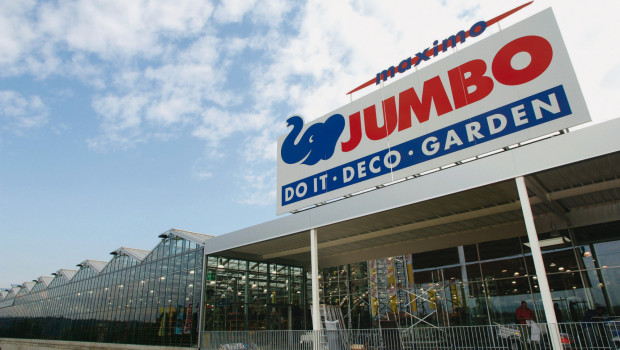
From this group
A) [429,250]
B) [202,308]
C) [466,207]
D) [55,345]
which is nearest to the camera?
[466,207]

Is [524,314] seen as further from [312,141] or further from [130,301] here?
[130,301]

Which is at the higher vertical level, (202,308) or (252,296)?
(252,296)

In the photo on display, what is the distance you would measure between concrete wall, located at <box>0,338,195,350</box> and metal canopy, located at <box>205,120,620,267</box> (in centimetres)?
998

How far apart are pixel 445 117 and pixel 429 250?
7.92 metres

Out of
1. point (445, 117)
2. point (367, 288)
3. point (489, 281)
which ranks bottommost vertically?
point (489, 281)

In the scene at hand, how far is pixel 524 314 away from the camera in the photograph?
14.9m

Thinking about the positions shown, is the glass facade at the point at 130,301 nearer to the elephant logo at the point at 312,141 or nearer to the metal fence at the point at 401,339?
the metal fence at the point at 401,339

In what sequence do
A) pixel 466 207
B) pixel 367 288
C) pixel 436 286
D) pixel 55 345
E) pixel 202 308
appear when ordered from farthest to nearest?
pixel 55 345 < pixel 367 288 < pixel 202 308 < pixel 436 286 < pixel 466 207

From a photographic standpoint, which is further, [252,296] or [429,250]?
[252,296]

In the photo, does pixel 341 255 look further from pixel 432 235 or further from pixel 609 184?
pixel 609 184

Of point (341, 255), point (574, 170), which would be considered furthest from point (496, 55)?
point (341, 255)

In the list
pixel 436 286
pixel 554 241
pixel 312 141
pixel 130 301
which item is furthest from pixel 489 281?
pixel 130 301

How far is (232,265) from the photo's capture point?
20.5 metres

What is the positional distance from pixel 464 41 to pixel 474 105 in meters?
2.90
